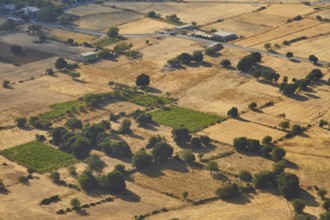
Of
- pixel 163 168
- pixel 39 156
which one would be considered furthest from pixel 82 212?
pixel 39 156

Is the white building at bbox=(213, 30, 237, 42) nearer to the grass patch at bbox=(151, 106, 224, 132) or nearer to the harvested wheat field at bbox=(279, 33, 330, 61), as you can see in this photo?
the harvested wheat field at bbox=(279, 33, 330, 61)

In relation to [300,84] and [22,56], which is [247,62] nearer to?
[300,84]

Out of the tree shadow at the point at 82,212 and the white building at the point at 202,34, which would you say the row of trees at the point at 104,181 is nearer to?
the tree shadow at the point at 82,212

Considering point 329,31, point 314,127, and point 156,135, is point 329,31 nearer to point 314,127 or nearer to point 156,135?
point 314,127

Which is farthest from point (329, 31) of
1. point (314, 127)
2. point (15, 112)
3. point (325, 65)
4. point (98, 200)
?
point (98, 200)

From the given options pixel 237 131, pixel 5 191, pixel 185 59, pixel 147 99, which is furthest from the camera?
pixel 185 59

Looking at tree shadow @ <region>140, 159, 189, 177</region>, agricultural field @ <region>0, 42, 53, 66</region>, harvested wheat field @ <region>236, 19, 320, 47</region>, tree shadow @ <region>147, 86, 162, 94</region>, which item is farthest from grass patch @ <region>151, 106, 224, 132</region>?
agricultural field @ <region>0, 42, 53, 66</region>
